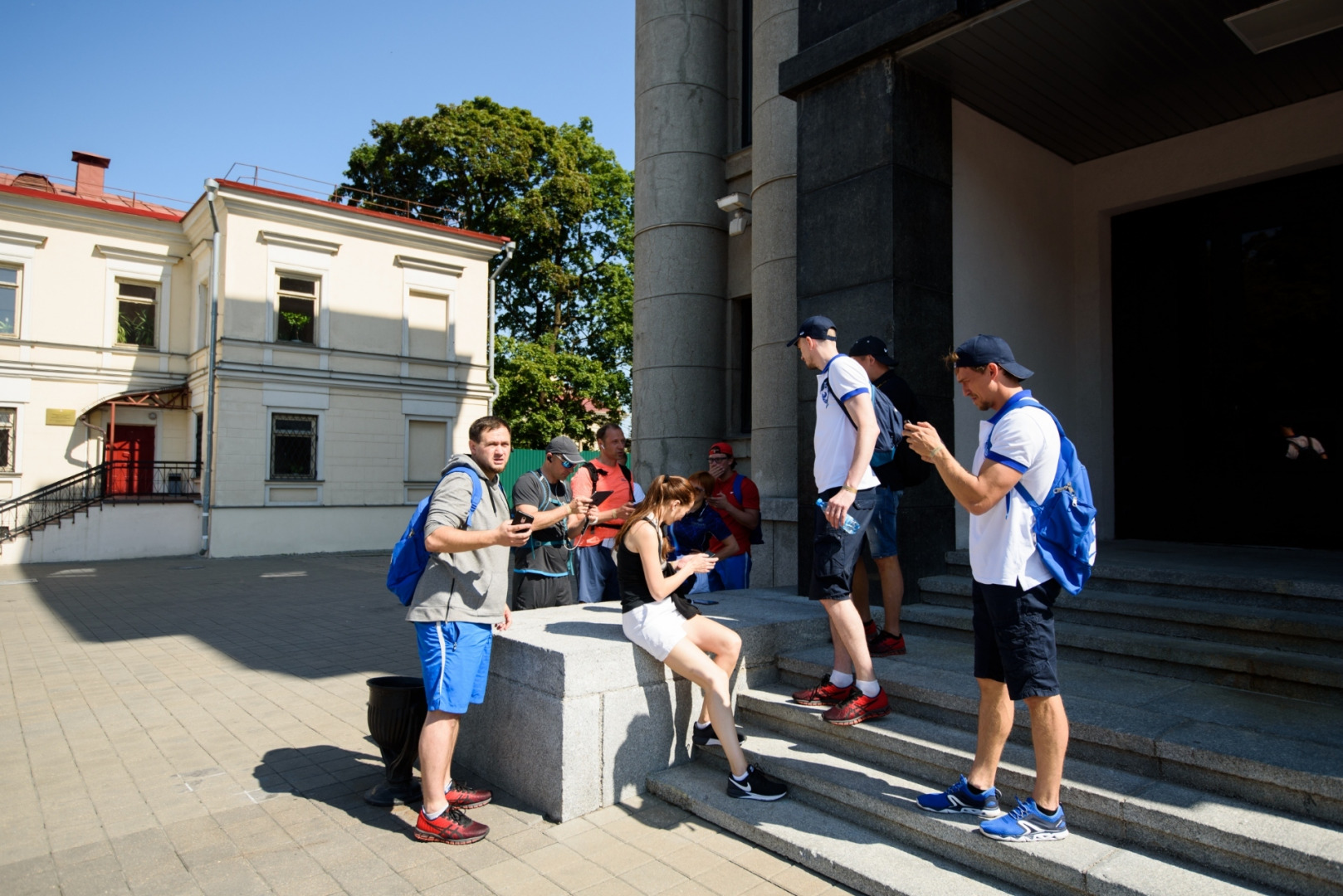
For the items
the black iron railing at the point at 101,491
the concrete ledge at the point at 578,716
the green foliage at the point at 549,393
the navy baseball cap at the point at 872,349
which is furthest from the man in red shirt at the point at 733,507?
the green foliage at the point at 549,393

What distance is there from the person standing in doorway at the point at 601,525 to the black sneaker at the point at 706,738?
6.86ft

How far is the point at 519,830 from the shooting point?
13.3 feet

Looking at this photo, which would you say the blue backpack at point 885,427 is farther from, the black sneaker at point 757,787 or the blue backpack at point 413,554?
the blue backpack at point 413,554

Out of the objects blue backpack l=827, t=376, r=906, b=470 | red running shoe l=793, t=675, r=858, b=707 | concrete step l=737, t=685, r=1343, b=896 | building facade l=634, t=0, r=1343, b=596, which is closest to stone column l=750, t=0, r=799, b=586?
building facade l=634, t=0, r=1343, b=596

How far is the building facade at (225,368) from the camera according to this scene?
20984 mm

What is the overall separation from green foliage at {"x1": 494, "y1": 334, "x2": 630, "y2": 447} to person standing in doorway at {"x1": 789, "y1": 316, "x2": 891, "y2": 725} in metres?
24.4

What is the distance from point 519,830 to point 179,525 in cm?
2082

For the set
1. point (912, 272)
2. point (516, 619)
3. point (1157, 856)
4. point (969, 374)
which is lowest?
point (1157, 856)

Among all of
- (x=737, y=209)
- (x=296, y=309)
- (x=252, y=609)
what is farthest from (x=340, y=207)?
(x=737, y=209)

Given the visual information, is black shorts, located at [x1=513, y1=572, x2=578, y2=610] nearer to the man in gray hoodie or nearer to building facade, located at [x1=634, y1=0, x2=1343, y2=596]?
the man in gray hoodie

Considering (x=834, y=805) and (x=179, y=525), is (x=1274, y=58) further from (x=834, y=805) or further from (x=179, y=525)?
(x=179, y=525)

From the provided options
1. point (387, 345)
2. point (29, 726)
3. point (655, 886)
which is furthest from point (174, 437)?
point (655, 886)

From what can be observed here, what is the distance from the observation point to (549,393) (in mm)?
29078

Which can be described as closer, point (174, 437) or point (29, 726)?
point (29, 726)
